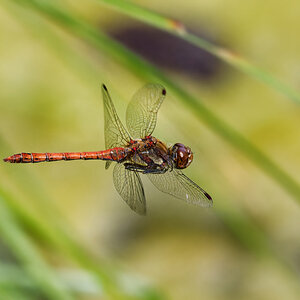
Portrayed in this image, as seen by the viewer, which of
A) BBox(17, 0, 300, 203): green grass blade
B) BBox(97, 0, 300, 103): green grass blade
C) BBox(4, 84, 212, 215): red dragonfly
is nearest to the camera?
BBox(97, 0, 300, 103): green grass blade

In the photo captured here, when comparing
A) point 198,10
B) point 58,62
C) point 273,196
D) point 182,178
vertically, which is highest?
point 198,10

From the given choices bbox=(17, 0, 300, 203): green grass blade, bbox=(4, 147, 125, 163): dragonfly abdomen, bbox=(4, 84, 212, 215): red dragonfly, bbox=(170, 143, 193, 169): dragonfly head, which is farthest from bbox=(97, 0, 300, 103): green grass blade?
bbox=(4, 147, 125, 163): dragonfly abdomen

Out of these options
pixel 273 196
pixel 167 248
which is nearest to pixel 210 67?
pixel 273 196

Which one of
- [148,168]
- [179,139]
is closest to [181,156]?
[148,168]

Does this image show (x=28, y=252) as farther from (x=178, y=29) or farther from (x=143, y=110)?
(x=178, y=29)

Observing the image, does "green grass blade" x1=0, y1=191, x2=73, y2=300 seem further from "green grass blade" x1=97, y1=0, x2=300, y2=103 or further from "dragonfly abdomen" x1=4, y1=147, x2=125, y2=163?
"green grass blade" x1=97, y1=0, x2=300, y2=103

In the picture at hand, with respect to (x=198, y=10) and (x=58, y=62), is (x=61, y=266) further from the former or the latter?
(x=198, y=10)

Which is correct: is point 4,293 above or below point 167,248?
below

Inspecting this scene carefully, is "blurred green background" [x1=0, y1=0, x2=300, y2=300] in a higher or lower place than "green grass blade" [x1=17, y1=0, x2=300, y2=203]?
higher
